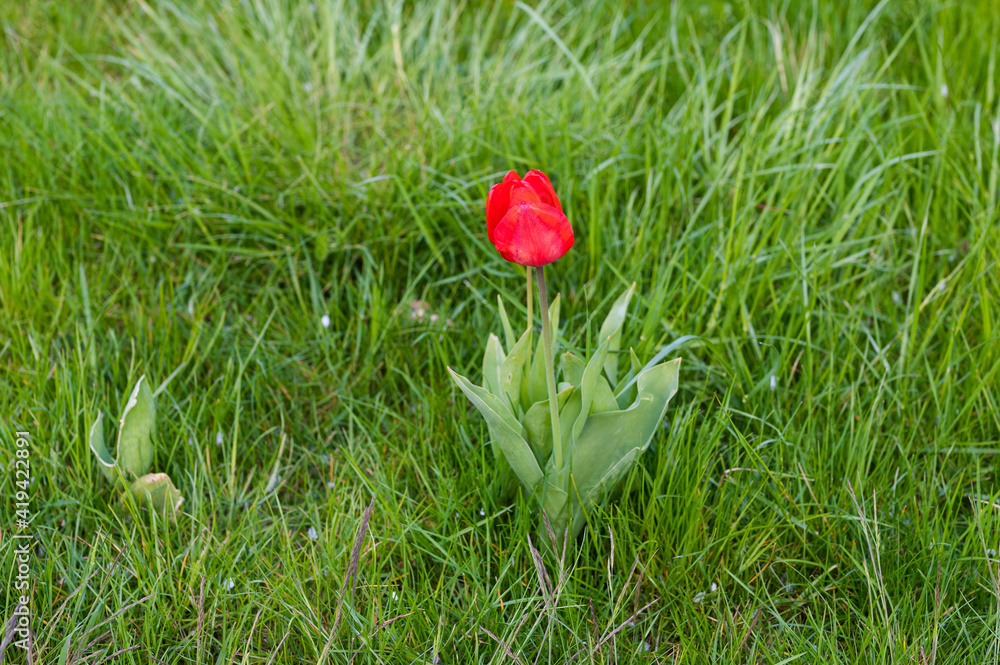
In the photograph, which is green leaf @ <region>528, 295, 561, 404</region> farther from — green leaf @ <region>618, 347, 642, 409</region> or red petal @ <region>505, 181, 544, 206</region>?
red petal @ <region>505, 181, 544, 206</region>

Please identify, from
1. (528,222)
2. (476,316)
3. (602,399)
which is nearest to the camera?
(528,222)

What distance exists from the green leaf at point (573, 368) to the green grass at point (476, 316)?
227 millimetres

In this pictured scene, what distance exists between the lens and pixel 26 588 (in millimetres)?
1502

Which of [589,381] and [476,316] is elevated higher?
[589,381]

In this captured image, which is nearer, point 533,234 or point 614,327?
point 533,234

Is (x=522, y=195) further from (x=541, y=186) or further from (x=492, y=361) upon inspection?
(x=492, y=361)

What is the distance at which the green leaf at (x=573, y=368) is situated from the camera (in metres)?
1.58

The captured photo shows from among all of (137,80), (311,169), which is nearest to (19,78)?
(137,80)

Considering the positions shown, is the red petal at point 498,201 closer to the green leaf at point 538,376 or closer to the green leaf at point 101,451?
the green leaf at point 538,376

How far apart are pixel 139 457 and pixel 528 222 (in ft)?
3.28

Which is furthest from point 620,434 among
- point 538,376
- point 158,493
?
point 158,493

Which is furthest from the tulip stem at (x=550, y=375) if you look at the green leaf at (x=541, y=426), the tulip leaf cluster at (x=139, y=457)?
the tulip leaf cluster at (x=139, y=457)

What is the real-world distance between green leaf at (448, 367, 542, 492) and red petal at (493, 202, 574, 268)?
257 mm

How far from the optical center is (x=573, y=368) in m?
1.60
